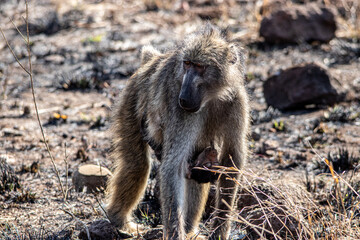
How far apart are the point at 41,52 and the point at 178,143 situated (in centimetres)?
674

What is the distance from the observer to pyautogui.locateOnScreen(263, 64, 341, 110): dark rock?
677 cm

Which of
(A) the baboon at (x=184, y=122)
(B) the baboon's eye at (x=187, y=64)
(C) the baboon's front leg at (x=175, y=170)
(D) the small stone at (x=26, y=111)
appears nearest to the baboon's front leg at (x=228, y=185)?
(A) the baboon at (x=184, y=122)

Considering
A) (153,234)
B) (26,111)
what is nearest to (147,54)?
(153,234)

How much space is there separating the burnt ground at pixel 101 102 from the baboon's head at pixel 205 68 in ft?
1.90

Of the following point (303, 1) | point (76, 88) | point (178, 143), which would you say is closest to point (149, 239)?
point (178, 143)

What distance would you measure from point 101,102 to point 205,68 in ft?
13.4

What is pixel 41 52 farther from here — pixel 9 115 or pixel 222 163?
pixel 222 163

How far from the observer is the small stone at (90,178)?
15.4 feet

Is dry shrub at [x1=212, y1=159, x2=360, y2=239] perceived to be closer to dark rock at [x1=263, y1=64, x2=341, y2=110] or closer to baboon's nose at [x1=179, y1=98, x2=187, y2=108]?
baboon's nose at [x1=179, y1=98, x2=187, y2=108]

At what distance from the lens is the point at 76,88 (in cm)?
788

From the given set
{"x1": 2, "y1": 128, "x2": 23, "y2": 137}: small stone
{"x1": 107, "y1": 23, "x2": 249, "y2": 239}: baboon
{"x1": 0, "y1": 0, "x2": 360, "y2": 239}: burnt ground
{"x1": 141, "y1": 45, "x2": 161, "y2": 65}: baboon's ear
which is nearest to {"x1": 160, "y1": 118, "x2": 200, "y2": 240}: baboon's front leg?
{"x1": 107, "y1": 23, "x2": 249, "y2": 239}: baboon

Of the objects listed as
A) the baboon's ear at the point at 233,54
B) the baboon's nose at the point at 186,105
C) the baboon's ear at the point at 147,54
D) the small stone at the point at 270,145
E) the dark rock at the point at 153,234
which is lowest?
the small stone at the point at 270,145

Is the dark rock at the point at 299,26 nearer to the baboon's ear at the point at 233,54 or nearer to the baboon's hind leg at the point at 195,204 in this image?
the baboon's hind leg at the point at 195,204

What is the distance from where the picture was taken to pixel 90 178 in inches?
Result: 185
